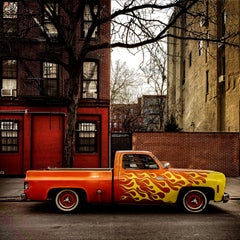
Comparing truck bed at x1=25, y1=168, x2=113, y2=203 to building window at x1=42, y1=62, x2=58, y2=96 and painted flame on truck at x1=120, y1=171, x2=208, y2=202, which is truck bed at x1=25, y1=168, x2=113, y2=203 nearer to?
painted flame on truck at x1=120, y1=171, x2=208, y2=202

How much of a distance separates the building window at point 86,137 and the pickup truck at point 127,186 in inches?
424

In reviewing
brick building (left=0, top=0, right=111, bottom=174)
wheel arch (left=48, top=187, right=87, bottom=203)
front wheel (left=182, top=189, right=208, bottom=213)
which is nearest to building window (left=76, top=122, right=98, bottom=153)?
brick building (left=0, top=0, right=111, bottom=174)

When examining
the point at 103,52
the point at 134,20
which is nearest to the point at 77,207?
the point at 134,20

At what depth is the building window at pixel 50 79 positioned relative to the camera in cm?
2191

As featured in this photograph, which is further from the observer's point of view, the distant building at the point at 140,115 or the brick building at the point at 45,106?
the distant building at the point at 140,115

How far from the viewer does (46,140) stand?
21.6 metres

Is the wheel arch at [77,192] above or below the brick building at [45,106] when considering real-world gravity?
below

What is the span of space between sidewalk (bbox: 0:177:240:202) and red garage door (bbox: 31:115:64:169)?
1.74m

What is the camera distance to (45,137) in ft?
70.8

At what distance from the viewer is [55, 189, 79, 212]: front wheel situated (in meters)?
11.1

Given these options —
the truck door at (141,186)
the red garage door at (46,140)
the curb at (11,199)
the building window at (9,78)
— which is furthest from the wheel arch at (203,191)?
the building window at (9,78)

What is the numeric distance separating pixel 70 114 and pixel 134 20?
14.4ft

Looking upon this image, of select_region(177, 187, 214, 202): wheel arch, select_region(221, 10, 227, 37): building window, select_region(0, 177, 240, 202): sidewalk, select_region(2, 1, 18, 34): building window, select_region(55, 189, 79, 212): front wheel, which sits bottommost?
select_region(0, 177, 240, 202): sidewalk

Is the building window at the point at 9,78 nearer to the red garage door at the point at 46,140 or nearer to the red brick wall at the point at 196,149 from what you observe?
the red garage door at the point at 46,140
